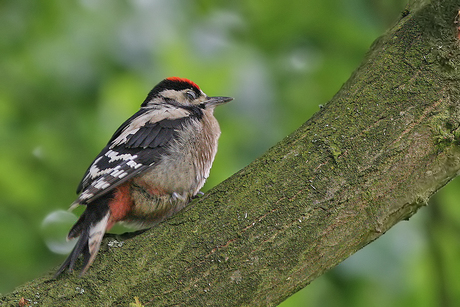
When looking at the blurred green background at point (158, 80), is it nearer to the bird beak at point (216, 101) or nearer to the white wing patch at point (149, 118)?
the bird beak at point (216, 101)

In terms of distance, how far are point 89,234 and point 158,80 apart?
5.10ft

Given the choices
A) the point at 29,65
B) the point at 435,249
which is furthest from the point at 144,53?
the point at 435,249

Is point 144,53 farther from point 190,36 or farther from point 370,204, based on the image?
point 370,204

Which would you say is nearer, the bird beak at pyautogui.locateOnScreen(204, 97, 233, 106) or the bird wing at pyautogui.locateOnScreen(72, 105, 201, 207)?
the bird wing at pyautogui.locateOnScreen(72, 105, 201, 207)

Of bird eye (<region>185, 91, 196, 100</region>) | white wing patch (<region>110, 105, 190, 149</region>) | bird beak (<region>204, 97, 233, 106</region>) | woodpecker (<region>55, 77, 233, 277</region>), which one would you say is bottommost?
woodpecker (<region>55, 77, 233, 277</region>)

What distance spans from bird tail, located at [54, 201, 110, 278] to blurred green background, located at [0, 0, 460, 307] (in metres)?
0.90

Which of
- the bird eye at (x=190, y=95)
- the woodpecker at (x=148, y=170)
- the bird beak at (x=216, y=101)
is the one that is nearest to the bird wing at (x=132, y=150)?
the woodpecker at (x=148, y=170)

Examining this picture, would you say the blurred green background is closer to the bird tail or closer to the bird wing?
the bird wing

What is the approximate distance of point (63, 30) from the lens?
348 cm

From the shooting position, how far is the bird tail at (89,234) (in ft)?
7.10

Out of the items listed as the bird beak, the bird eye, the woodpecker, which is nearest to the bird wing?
the woodpecker

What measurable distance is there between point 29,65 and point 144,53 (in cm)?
83

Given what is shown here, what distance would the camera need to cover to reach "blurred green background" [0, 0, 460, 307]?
3396 millimetres

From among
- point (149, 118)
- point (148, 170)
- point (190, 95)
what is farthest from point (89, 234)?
point (190, 95)
